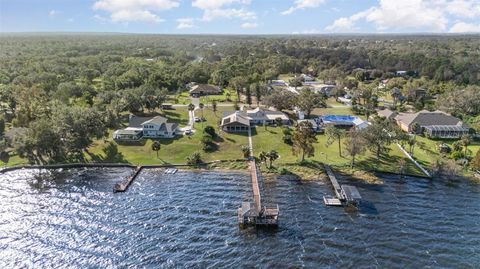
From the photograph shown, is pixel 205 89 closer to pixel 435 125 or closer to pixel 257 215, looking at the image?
pixel 435 125

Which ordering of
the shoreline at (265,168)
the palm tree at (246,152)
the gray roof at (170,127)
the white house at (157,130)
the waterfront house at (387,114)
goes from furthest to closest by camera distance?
1. the waterfront house at (387,114)
2. the gray roof at (170,127)
3. the white house at (157,130)
4. the palm tree at (246,152)
5. the shoreline at (265,168)

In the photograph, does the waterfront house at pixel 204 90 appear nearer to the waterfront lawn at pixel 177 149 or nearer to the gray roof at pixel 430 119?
the waterfront lawn at pixel 177 149

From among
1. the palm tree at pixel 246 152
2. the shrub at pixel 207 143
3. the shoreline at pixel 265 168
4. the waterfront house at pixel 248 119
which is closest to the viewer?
the shoreline at pixel 265 168

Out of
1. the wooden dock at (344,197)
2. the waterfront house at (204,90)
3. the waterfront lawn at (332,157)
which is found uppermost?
the waterfront house at (204,90)

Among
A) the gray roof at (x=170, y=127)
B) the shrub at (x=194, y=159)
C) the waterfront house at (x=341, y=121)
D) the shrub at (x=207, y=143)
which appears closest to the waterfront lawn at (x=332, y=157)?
the shrub at (x=207, y=143)

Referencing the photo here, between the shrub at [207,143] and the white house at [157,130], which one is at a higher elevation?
the white house at [157,130]

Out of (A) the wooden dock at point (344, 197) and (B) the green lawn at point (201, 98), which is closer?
(A) the wooden dock at point (344, 197)

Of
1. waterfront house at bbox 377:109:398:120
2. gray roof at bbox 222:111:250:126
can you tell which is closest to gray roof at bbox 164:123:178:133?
gray roof at bbox 222:111:250:126
